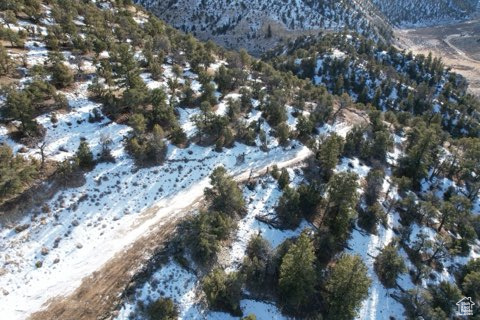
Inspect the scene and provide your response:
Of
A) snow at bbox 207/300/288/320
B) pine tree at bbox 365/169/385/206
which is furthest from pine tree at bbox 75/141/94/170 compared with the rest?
pine tree at bbox 365/169/385/206

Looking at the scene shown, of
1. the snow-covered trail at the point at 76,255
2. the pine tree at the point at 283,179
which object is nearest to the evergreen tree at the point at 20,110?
the snow-covered trail at the point at 76,255

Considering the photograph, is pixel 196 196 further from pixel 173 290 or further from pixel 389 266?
pixel 389 266

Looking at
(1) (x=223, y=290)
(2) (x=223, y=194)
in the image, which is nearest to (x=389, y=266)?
(1) (x=223, y=290)

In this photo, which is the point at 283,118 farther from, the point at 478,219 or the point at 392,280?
the point at 478,219

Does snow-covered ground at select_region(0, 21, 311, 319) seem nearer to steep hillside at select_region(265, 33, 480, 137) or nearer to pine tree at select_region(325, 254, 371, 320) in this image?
pine tree at select_region(325, 254, 371, 320)

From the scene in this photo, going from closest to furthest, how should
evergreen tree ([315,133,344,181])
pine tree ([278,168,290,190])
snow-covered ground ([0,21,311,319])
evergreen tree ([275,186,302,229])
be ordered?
1. snow-covered ground ([0,21,311,319])
2. evergreen tree ([275,186,302,229])
3. pine tree ([278,168,290,190])
4. evergreen tree ([315,133,344,181])

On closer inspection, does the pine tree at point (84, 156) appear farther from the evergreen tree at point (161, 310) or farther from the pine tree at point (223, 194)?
the evergreen tree at point (161, 310)
